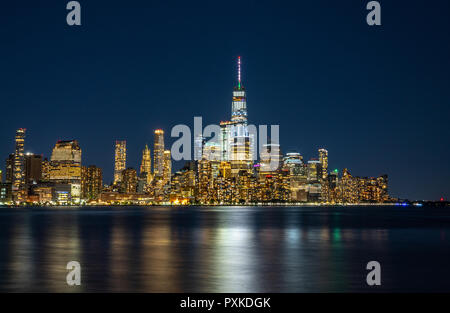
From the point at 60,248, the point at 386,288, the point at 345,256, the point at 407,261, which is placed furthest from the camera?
the point at 60,248

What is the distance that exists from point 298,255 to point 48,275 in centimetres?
2184

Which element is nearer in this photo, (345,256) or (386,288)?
(386,288)

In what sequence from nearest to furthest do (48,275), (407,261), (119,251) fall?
(48,275)
(407,261)
(119,251)

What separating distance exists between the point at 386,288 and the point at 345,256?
17560 millimetres

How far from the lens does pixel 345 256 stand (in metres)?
46.7

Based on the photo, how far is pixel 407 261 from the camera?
43.6 metres
